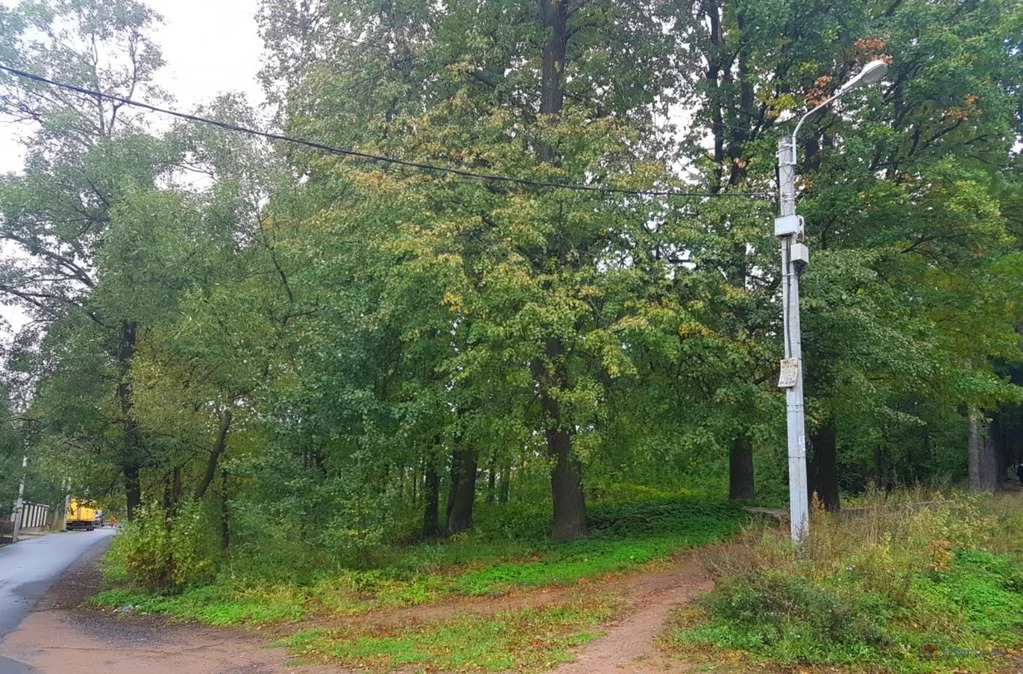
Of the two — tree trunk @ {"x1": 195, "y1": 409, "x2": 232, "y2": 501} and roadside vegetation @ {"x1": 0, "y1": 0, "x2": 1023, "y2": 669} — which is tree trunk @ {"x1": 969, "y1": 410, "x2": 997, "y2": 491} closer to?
roadside vegetation @ {"x1": 0, "y1": 0, "x2": 1023, "y2": 669}

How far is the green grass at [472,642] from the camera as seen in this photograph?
7.13 meters

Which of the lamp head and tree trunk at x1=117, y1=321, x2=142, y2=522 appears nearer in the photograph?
the lamp head

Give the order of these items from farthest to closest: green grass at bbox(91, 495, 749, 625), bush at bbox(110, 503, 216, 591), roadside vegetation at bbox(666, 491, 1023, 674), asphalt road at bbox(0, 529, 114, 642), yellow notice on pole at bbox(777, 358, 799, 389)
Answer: asphalt road at bbox(0, 529, 114, 642) → bush at bbox(110, 503, 216, 591) → green grass at bbox(91, 495, 749, 625) → yellow notice on pole at bbox(777, 358, 799, 389) → roadside vegetation at bbox(666, 491, 1023, 674)

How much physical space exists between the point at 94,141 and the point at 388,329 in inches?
481

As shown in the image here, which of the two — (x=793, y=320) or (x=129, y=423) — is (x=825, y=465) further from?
(x=129, y=423)

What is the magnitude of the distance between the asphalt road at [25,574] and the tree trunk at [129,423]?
255 centimetres

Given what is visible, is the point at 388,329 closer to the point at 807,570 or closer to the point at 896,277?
the point at 807,570

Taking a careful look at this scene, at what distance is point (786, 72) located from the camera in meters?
14.6

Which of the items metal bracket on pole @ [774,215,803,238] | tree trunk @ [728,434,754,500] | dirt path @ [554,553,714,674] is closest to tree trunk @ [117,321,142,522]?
dirt path @ [554,553,714,674]

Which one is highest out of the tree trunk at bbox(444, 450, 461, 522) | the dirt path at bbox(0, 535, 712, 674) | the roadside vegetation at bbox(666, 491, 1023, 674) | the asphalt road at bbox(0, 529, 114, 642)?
the tree trunk at bbox(444, 450, 461, 522)

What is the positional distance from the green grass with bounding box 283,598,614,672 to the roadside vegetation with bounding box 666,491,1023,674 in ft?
4.21

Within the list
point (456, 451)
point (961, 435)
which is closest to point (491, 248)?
point (456, 451)

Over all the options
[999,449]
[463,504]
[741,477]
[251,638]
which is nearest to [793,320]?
[251,638]

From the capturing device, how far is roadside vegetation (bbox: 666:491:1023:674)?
6.32 meters
